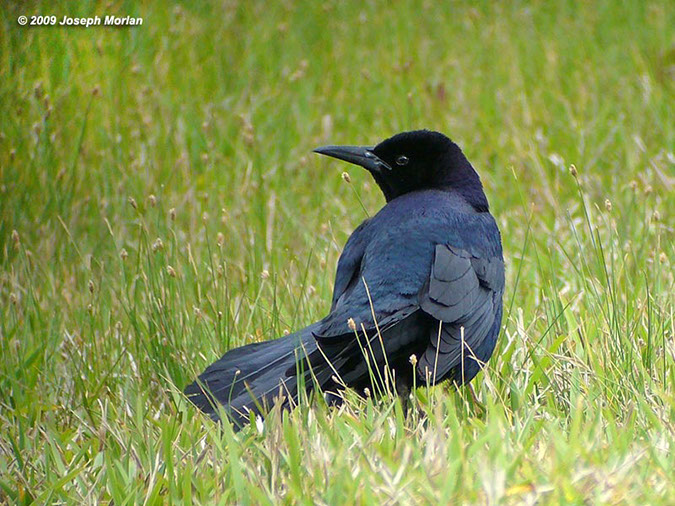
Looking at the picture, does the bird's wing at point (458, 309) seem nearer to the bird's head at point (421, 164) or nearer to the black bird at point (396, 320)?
the black bird at point (396, 320)

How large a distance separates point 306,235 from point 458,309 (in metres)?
2.11

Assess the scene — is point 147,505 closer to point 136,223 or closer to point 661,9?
point 136,223

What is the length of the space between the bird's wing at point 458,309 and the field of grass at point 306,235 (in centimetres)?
10

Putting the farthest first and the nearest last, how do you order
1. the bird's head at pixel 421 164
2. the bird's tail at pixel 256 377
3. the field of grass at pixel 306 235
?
the bird's head at pixel 421 164 < the bird's tail at pixel 256 377 < the field of grass at pixel 306 235

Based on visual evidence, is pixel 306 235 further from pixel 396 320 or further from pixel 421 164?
pixel 396 320

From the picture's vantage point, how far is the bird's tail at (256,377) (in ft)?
10.6

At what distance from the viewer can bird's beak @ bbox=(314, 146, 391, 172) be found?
13.5ft

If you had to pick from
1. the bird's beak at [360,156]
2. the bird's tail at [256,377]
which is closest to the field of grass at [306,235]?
the bird's tail at [256,377]

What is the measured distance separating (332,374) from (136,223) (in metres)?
2.73

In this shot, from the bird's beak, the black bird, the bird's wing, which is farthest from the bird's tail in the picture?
the bird's beak

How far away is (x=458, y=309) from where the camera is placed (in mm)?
3391

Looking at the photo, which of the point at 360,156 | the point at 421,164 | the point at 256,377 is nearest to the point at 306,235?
the point at 360,156

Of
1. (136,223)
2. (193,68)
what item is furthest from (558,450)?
(193,68)

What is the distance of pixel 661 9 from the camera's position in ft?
26.4
